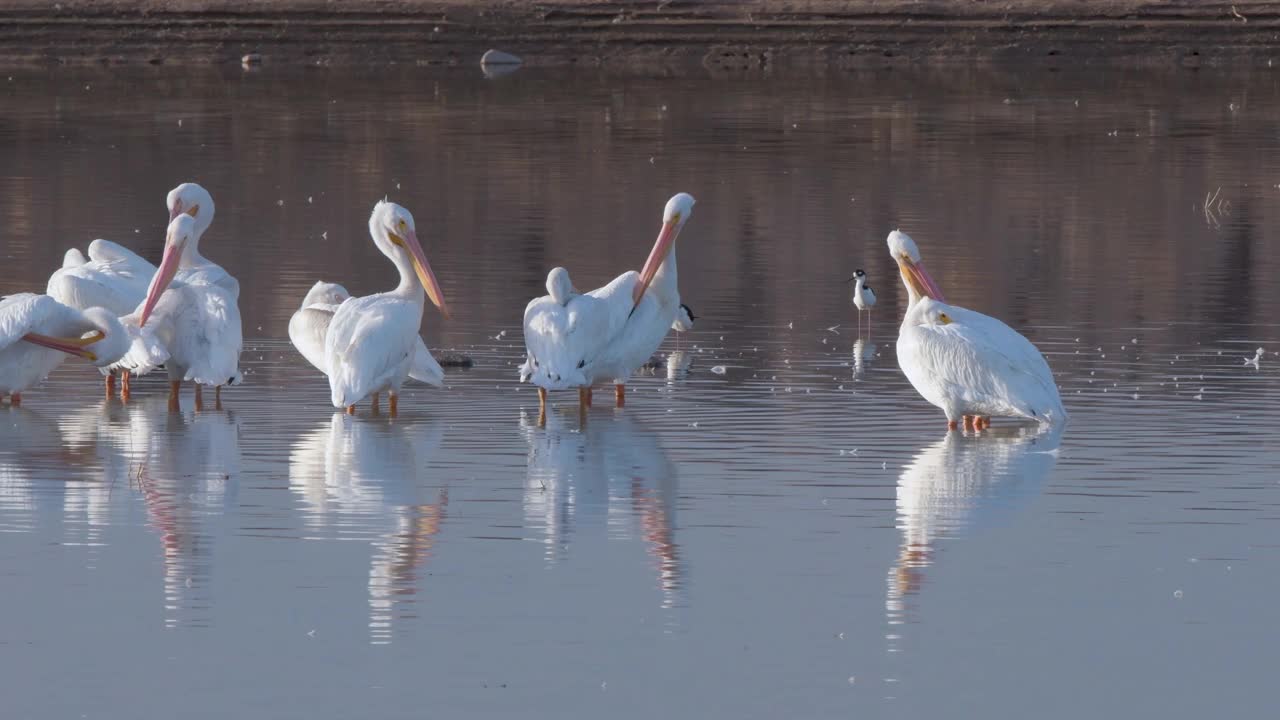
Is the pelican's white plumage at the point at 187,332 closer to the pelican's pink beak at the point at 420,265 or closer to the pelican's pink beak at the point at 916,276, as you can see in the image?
the pelican's pink beak at the point at 420,265

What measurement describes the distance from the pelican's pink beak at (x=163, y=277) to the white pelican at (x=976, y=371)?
3.06 m

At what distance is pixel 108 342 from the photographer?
31.0 ft

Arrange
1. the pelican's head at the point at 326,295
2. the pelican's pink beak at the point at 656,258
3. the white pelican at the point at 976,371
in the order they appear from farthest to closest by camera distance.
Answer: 1. the pelican's head at the point at 326,295
2. the pelican's pink beak at the point at 656,258
3. the white pelican at the point at 976,371

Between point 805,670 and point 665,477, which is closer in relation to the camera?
point 805,670

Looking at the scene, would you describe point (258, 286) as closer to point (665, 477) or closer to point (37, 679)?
point (665, 477)

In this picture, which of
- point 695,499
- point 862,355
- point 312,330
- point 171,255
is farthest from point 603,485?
point 862,355

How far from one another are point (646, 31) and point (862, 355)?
27.6m

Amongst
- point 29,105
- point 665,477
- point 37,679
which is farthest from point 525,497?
point 29,105

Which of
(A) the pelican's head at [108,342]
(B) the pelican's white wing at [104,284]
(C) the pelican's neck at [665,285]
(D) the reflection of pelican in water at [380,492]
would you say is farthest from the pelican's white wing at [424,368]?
(B) the pelican's white wing at [104,284]

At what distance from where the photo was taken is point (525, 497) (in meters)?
7.64

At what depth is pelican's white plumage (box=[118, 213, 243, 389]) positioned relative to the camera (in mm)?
9477

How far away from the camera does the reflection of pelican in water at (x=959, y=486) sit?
6.69 m

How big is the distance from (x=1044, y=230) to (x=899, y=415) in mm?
7197

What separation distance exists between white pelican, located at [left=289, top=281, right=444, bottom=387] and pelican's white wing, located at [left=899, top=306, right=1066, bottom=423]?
6.39 feet
